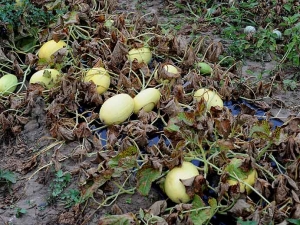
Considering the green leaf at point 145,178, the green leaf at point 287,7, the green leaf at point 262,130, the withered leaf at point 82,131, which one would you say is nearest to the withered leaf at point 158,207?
the green leaf at point 145,178

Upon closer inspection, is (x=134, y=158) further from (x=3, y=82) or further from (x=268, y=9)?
(x=268, y=9)

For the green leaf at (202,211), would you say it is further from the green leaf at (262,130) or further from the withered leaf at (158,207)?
the green leaf at (262,130)

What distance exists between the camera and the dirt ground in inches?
109

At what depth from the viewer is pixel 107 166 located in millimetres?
2715

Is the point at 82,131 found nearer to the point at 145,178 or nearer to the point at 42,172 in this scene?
the point at 42,172

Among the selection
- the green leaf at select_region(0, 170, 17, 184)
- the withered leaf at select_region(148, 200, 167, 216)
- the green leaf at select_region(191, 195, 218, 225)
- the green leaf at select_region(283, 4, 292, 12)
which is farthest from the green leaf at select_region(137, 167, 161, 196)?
the green leaf at select_region(283, 4, 292, 12)

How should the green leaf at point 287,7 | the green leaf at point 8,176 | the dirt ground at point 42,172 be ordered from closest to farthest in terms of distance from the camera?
1. the dirt ground at point 42,172
2. the green leaf at point 8,176
3. the green leaf at point 287,7

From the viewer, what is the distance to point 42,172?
3.11m

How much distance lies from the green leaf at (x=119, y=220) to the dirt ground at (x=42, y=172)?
175 mm

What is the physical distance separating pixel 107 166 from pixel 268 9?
296 centimetres

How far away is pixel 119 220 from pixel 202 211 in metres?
0.42

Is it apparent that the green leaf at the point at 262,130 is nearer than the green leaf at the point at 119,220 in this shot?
No

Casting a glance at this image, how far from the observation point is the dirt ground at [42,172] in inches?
109

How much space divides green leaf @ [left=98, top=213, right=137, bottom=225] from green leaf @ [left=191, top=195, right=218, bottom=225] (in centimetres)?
30
